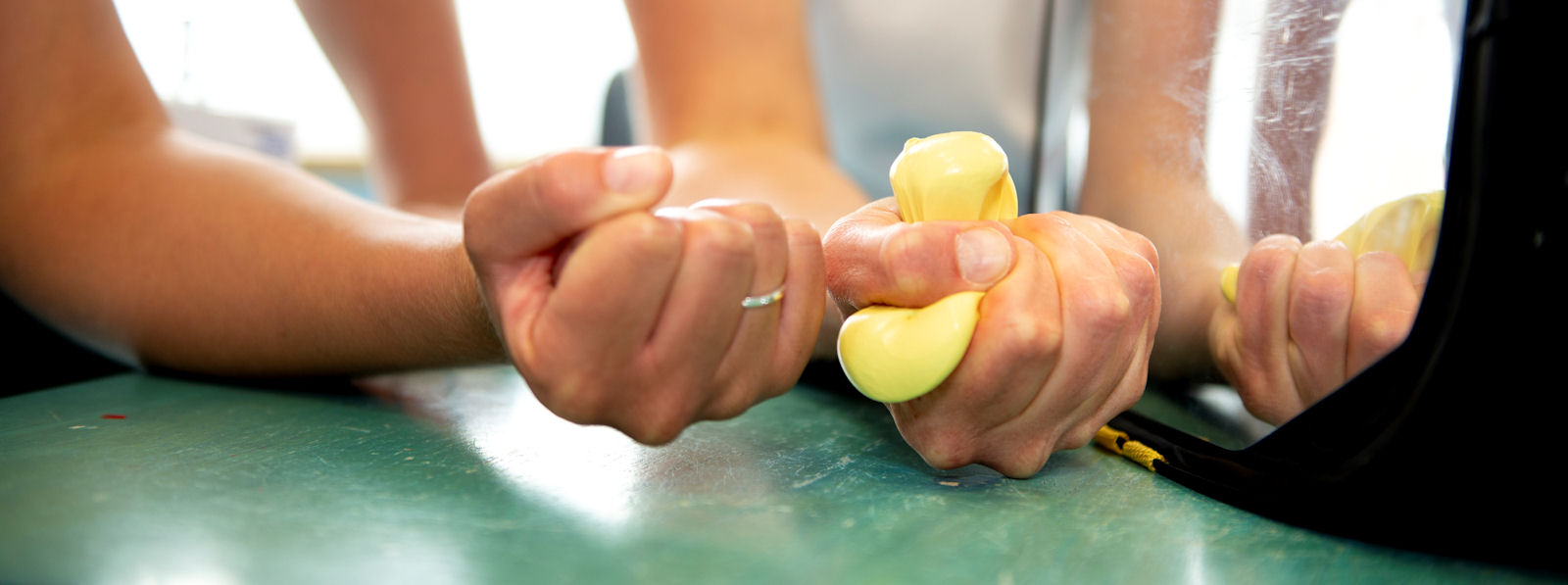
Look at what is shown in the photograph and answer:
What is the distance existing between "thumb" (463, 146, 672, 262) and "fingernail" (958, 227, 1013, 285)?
0.11 metres

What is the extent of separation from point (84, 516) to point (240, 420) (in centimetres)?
17

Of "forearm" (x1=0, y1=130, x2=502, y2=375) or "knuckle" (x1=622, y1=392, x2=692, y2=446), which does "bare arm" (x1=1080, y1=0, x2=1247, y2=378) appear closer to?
"knuckle" (x1=622, y1=392, x2=692, y2=446)

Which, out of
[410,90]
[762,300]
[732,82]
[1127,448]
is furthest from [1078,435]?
[410,90]

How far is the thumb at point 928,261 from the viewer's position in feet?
1.03

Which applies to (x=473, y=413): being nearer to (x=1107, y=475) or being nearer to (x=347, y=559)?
(x=347, y=559)

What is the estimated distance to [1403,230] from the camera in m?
0.30

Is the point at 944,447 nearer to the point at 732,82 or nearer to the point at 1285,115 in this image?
the point at 1285,115

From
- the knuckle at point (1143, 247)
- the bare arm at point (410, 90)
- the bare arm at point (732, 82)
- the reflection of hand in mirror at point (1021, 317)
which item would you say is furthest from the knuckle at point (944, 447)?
the bare arm at point (410, 90)

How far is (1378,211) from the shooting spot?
0.31 m

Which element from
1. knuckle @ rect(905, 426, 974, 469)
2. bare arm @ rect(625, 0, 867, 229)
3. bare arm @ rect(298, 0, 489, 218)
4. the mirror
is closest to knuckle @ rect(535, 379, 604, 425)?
knuckle @ rect(905, 426, 974, 469)

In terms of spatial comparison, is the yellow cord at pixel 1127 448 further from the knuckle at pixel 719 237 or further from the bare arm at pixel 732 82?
the bare arm at pixel 732 82

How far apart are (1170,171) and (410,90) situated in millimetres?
920

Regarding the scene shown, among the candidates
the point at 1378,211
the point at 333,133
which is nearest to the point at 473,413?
the point at 1378,211

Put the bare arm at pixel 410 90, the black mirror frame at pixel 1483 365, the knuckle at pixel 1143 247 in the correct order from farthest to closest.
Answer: the bare arm at pixel 410 90 → the knuckle at pixel 1143 247 → the black mirror frame at pixel 1483 365
